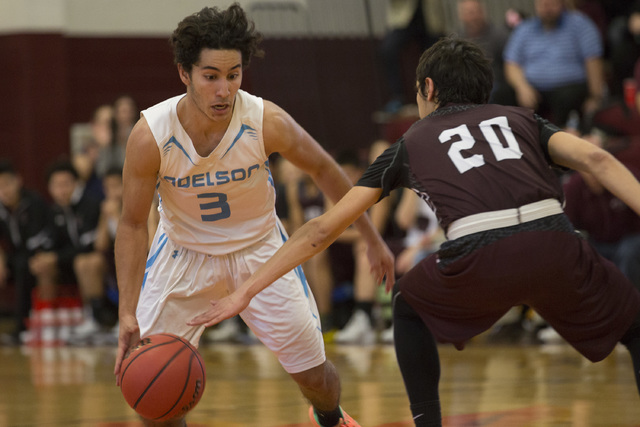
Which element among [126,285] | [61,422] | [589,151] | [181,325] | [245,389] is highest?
[589,151]

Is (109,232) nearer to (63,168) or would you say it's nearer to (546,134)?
(63,168)

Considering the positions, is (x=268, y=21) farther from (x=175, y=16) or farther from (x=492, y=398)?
(x=492, y=398)

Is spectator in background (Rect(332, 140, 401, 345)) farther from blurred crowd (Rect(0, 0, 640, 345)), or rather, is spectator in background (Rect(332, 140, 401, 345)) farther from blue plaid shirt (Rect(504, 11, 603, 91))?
blue plaid shirt (Rect(504, 11, 603, 91))

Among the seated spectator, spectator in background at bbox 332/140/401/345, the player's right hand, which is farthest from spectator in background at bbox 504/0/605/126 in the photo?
the player's right hand

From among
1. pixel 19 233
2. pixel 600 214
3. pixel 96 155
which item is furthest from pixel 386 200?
pixel 19 233

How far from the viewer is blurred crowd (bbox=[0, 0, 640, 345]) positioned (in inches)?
328

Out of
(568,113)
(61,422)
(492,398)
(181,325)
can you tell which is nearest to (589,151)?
(181,325)

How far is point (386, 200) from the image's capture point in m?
8.62

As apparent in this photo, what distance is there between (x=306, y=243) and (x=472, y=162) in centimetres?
68

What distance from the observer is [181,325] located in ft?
13.2

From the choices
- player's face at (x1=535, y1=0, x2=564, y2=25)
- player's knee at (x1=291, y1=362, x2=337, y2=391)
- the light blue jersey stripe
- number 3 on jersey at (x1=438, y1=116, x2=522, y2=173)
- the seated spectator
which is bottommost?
the seated spectator

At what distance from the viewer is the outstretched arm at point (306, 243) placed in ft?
11.1

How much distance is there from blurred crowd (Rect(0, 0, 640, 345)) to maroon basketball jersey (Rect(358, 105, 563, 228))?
4.34 metres

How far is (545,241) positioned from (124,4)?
11727mm
